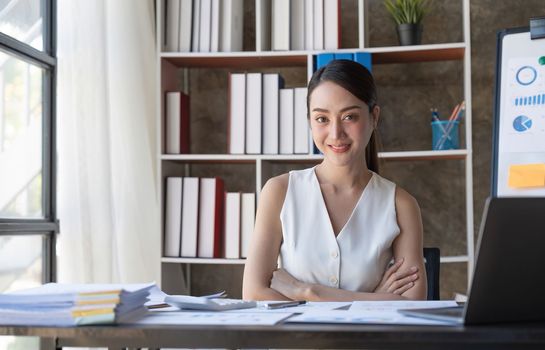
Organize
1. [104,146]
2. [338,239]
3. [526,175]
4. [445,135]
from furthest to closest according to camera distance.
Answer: [445,135], [104,146], [526,175], [338,239]

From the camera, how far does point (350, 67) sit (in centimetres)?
222

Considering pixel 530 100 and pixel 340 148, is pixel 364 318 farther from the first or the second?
pixel 530 100

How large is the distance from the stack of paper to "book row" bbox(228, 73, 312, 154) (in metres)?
2.00

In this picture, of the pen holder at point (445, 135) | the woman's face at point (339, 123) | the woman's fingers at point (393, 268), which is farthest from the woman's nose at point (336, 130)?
the pen holder at point (445, 135)

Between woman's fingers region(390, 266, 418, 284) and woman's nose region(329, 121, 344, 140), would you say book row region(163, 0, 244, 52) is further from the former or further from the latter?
woman's fingers region(390, 266, 418, 284)

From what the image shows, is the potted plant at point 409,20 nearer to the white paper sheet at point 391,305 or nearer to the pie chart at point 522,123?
the pie chart at point 522,123

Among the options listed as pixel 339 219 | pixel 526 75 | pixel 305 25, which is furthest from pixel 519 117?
pixel 305 25

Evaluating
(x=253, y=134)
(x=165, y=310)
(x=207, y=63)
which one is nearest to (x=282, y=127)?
(x=253, y=134)

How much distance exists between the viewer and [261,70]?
11.6 ft

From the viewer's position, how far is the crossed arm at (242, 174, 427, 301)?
6.38ft

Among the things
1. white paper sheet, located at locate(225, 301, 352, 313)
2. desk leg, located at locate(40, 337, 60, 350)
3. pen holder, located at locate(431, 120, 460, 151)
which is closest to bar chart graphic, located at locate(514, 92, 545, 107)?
pen holder, located at locate(431, 120, 460, 151)

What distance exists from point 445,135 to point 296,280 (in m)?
1.32

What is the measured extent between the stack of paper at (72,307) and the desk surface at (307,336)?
22 millimetres

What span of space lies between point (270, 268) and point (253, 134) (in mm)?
1155
